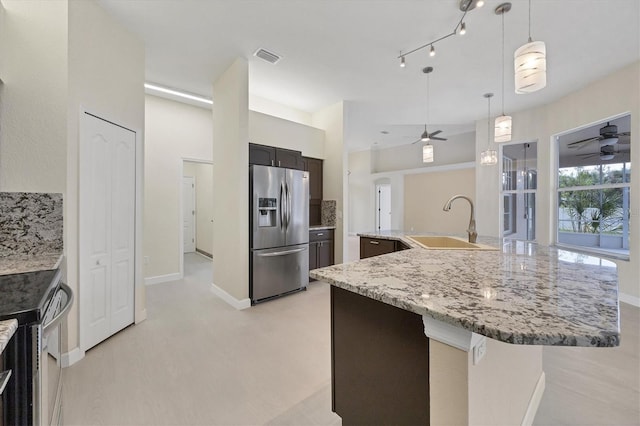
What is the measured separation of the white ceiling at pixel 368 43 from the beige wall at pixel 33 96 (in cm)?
66

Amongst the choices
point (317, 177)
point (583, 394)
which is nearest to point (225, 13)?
point (317, 177)

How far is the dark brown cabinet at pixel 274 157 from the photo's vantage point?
376 centimetres

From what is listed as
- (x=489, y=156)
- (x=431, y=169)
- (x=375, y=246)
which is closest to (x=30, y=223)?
(x=375, y=246)

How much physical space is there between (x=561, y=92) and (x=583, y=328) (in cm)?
549

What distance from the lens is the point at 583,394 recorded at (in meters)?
1.80

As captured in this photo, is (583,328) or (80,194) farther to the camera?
(80,194)

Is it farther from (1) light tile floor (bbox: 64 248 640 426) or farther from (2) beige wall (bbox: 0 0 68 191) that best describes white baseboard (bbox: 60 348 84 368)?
(2) beige wall (bbox: 0 0 68 191)

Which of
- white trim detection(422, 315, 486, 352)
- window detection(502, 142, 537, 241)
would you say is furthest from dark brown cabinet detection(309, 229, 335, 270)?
window detection(502, 142, 537, 241)

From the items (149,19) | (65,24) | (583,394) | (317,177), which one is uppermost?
(149,19)

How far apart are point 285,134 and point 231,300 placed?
8.50 ft

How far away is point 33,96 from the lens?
1.94 metres

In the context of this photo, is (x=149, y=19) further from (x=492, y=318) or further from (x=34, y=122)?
(x=492, y=318)

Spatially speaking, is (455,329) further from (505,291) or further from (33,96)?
(33,96)

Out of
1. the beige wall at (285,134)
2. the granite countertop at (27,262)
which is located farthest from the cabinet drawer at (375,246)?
the granite countertop at (27,262)
